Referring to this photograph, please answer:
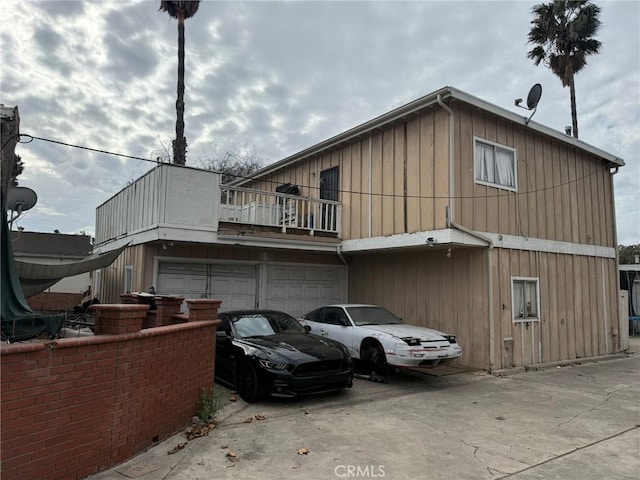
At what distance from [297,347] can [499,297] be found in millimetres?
5404

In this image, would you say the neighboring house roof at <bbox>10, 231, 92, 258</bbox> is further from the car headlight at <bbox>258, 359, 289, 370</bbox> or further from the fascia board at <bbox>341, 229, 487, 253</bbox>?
the car headlight at <bbox>258, 359, 289, 370</bbox>

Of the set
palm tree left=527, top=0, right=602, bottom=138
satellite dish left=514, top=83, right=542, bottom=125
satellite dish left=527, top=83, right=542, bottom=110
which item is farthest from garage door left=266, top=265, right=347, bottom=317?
palm tree left=527, top=0, right=602, bottom=138

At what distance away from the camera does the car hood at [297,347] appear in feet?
21.6

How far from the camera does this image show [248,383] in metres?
6.76

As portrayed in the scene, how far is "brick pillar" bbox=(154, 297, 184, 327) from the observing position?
6270 mm

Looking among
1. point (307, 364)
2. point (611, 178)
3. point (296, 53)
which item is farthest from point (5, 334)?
point (611, 178)

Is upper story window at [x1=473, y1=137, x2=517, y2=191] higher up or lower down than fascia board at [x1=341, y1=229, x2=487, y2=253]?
→ higher up

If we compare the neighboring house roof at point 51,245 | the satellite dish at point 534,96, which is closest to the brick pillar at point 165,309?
the satellite dish at point 534,96

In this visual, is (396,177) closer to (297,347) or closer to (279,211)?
(279,211)

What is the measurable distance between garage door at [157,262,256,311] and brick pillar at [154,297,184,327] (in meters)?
4.32

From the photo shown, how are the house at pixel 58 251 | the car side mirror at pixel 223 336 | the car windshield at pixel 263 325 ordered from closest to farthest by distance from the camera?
1. the car side mirror at pixel 223 336
2. the car windshield at pixel 263 325
3. the house at pixel 58 251

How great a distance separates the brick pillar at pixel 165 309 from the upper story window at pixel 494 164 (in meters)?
7.15

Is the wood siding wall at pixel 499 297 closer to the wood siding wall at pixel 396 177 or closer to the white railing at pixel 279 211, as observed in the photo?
the wood siding wall at pixel 396 177

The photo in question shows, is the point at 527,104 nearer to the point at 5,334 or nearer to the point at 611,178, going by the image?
the point at 611,178
